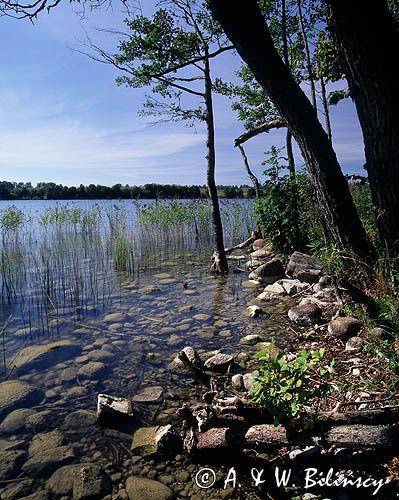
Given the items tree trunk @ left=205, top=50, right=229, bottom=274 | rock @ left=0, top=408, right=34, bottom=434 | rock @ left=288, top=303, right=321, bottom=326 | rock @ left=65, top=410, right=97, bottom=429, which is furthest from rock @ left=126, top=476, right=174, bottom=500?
tree trunk @ left=205, top=50, right=229, bottom=274

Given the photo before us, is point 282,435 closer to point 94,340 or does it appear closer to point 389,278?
point 389,278

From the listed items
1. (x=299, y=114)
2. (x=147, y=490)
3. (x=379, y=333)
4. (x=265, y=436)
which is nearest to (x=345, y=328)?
(x=379, y=333)

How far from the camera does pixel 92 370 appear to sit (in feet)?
12.8

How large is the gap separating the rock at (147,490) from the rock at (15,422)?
4.04 feet

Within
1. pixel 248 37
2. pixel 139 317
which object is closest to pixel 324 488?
pixel 248 37

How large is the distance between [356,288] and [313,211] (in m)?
3.45

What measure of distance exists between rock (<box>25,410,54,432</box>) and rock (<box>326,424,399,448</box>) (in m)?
2.24

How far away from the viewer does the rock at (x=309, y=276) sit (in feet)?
21.5

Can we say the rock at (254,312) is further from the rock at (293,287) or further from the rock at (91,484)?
the rock at (91,484)

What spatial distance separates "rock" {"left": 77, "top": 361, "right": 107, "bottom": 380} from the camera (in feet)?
12.4

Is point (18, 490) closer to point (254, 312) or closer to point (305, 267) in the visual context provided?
point (254, 312)

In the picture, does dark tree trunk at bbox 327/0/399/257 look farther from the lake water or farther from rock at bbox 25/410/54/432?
rock at bbox 25/410/54/432

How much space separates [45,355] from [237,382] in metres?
2.48

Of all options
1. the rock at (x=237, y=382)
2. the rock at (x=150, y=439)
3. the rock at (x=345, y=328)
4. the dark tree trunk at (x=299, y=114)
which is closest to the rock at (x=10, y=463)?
the rock at (x=150, y=439)
